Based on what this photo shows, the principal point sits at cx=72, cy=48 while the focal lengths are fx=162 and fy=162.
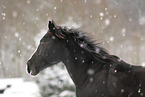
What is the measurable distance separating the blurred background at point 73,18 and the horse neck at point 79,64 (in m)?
10.7

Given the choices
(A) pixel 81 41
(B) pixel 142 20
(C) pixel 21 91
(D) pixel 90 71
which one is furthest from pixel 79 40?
(B) pixel 142 20

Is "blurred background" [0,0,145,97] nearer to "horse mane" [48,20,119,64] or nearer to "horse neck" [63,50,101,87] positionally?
"horse mane" [48,20,119,64]

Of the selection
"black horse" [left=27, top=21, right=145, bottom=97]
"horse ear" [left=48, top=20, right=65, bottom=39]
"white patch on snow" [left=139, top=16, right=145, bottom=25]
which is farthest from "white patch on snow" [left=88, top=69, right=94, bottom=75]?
"white patch on snow" [left=139, top=16, right=145, bottom=25]

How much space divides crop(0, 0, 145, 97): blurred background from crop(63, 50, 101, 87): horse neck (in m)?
10.7

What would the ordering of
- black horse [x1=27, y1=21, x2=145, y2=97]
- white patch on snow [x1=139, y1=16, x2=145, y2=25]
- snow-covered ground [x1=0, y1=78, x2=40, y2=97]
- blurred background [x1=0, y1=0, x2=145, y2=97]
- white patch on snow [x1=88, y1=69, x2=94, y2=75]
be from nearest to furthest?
1. black horse [x1=27, y1=21, x2=145, y2=97]
2. white patch on snow [x1=88, y1=69, x2=94, y2=75]
3. snow-covered ground [x1=0, y1=78, x2=40, y2=97]
4. blurred background [x1=0, y1=0, x2=145, y2=97]
5. white patch on snow [x1=139, y1=16, x2=145, y2=25]

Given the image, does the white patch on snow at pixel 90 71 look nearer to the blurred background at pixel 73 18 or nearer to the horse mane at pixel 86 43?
the horse mane at pixel 86 43

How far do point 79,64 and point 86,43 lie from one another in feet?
1.13

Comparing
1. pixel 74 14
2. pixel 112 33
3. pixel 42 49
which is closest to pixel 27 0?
pixel 74 14

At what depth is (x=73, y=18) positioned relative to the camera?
44.4 feet

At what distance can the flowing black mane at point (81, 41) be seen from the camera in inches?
95.7

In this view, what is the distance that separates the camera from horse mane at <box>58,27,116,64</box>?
7.82 feet

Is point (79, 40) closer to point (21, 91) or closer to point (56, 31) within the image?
point (56, 31)

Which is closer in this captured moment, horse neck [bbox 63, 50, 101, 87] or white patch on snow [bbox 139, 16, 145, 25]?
horse neck [bbox 63, 50, 101, 87]

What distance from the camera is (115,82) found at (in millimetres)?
2109
